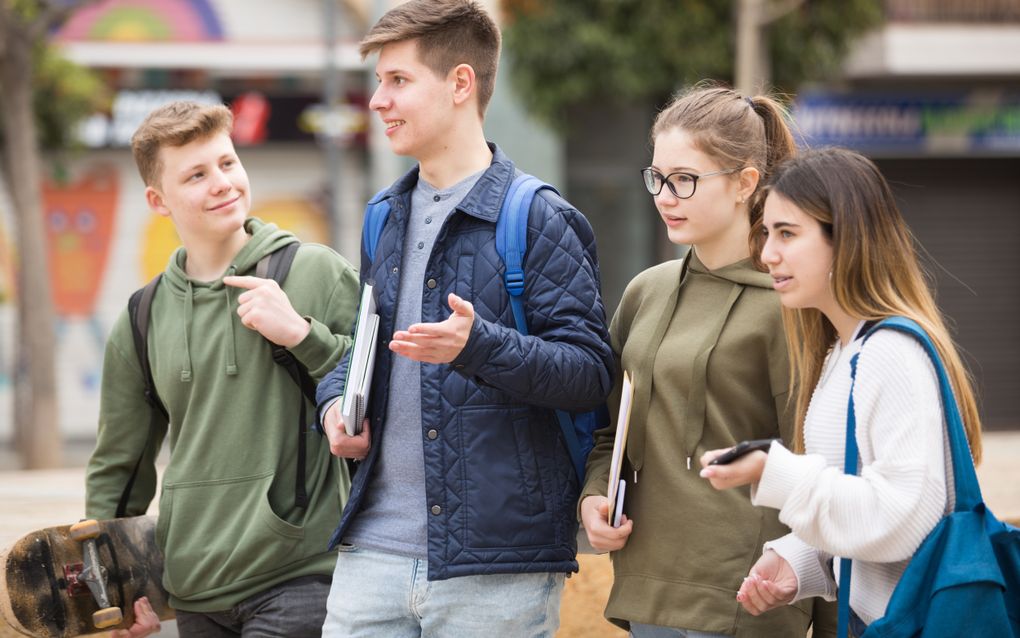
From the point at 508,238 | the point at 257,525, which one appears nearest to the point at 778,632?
the point at 508,238

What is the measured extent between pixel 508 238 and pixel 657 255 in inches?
551

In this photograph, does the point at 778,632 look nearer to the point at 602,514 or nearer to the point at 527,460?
the point at 602,514

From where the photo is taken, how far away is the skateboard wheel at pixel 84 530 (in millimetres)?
3131

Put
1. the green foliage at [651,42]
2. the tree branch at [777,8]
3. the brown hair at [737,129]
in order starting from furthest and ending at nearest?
the green foliage at [651,42]
the tree branch at [777,8]
the brown hair at [737,129]

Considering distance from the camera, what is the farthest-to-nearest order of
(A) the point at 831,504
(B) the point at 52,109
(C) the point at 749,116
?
1. (B) the point at 52,109
2. (C) the point at 749,116
3. (A) the point at 831,504

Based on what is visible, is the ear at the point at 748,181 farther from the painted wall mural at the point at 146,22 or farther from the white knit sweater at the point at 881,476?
the painted wall mural at the point at 146,22

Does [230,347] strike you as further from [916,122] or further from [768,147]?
[916,122]

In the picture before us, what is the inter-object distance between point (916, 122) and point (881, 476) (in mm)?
15248

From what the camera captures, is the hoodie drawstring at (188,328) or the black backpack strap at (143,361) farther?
the black backpack strap at (143,361)

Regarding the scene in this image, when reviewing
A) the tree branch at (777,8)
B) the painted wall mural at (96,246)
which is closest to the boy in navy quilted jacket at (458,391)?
the tree branch at (777,8)

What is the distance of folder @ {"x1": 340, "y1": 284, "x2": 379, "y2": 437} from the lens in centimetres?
272

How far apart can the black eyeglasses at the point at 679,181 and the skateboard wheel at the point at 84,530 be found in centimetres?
156

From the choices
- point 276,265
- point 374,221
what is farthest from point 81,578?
point 374,221

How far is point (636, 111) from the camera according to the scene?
53.3 feet
